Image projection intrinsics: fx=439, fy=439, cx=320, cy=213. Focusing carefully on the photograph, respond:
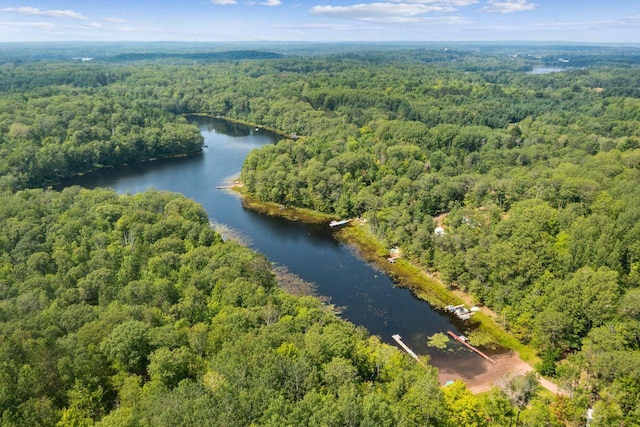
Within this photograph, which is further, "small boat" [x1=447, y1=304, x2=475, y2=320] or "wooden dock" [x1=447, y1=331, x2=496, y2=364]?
"small boat" [x1=447, y1=304, x2=475, y2=320]

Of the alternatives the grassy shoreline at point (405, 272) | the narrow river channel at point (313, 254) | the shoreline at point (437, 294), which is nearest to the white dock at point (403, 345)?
the narrow river channel at point (313, 254)

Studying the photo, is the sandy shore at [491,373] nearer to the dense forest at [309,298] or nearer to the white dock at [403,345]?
the dense forest at [309,298]

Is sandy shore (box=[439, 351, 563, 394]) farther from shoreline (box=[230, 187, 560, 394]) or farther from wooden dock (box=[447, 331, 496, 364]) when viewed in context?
wooden dock (box=[447, 331, 496, 364])

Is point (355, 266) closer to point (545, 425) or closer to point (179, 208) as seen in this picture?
point (179, 208)

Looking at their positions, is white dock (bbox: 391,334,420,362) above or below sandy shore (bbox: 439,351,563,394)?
above

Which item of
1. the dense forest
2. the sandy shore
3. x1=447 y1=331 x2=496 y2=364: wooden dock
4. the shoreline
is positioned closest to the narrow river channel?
the sandy shore
